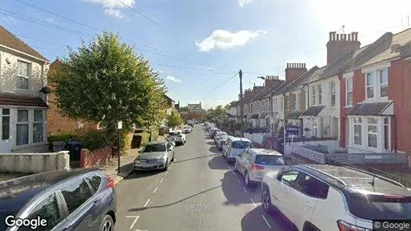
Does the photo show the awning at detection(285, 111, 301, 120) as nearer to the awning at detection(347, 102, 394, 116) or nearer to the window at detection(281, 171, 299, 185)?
the awning at detection(347, 102, 394, 116)

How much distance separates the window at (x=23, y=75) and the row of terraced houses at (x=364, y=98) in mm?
18662

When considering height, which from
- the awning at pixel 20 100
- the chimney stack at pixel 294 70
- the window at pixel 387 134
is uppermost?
the chimney stack at pixel 294 70

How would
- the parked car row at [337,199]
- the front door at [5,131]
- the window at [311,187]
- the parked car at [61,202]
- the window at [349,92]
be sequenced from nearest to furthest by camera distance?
the parked car at [61,202]
the parked car row at [337,199]
the window at [311,187]
the front door at [5,131]
the window at [349,92]

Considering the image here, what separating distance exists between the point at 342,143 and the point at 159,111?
39.6 ft

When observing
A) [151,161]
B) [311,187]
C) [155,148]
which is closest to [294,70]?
[155,148]

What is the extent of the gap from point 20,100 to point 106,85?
15.0 feet

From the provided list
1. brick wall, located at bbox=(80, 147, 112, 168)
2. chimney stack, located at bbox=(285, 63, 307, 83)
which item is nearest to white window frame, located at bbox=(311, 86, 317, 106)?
chimney stack, located at bbox=(285, 63, 307, 83)

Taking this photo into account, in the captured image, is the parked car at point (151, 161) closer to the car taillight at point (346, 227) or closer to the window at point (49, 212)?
the window at point (49, 212)

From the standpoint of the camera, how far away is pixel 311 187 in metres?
5.82

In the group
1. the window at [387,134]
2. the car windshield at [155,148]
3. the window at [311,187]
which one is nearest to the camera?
the window at [311,187]

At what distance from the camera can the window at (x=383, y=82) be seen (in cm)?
1499

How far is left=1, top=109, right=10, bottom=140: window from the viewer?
49.6 feet

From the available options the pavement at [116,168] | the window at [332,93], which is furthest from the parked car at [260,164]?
the window at [332,93]

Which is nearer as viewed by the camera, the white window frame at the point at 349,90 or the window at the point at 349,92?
the white window frame at the point at 349,90
